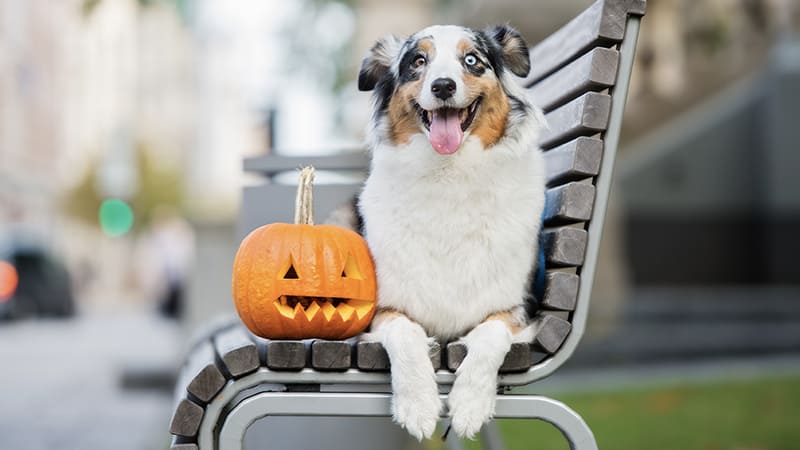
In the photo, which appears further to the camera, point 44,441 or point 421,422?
point 44,441

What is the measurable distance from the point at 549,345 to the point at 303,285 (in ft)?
2.05

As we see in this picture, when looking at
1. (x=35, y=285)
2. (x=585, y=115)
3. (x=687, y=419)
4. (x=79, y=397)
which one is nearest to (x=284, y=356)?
(x=585, y=115)

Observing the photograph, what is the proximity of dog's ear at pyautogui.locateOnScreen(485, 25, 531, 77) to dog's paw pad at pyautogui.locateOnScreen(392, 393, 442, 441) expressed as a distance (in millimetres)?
932

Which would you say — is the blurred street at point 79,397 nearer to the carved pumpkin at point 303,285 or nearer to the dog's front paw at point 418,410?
the carved pumpkin at point 303,285

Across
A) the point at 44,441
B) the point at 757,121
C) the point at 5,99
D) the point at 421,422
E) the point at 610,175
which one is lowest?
the point at 44,441

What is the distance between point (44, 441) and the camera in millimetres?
6164

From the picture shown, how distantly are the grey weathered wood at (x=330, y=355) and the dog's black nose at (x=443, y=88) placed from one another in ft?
2.08

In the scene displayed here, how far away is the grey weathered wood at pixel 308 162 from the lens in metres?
3.66

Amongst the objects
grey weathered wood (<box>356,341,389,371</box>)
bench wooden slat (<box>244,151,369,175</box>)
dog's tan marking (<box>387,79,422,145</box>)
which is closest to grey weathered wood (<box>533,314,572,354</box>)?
grey weathered wood (<box>356,341,389,371</box>)

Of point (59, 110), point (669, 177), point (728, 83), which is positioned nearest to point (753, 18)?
point (728, 83)

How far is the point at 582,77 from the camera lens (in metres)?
2.53

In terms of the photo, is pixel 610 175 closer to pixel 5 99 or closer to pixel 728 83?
pixel 728 83

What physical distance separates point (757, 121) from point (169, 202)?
3639 cm

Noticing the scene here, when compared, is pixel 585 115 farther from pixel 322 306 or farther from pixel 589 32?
pixel 322 306
